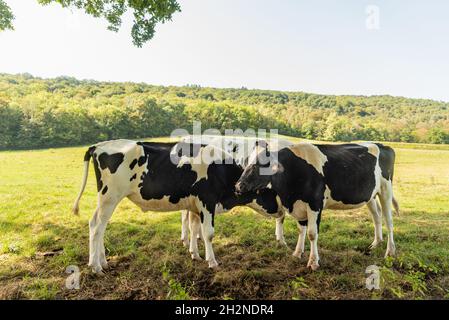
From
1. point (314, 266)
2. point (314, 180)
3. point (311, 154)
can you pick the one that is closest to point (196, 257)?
point (314, 266)

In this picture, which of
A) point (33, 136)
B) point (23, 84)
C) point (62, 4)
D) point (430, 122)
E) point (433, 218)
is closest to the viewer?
point (62, 4)

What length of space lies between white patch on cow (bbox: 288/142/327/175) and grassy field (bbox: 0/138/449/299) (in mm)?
1668

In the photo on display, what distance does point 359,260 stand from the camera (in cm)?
475

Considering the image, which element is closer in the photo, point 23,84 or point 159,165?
point 159,165

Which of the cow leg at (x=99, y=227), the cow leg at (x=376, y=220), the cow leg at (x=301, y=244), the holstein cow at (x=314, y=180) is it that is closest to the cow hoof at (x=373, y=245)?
the cow leg at (x=376, y=220)

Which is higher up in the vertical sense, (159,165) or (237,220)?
(159,165)

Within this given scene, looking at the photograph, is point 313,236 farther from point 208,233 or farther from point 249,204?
point 208,233

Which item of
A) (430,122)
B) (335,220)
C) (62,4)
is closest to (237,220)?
(335,220)

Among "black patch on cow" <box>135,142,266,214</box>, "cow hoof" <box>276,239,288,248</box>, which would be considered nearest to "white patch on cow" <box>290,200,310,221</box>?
"cow hoof" <box>276,239,288,248</box>

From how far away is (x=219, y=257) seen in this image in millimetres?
4965

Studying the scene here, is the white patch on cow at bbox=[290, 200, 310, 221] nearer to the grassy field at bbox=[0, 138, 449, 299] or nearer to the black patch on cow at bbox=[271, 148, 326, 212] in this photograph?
the black patch on cow at bbox=[271, 148, 326, 212]

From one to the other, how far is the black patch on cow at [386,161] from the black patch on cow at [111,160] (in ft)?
15.9

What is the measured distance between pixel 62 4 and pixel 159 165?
5.41 m
